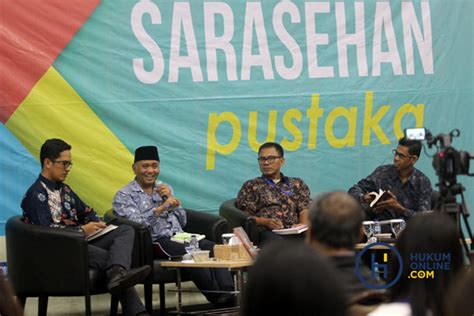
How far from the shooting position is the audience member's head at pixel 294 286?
1.92 metres

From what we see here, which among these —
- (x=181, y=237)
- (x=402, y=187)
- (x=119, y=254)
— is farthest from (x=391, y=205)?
(x=119, y=254)

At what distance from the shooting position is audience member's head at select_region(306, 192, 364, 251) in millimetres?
2980

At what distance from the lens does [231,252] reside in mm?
6133

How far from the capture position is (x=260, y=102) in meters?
7.75

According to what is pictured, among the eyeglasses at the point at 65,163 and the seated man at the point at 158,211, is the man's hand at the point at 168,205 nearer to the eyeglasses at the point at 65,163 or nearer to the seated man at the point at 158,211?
the seated man at the point at 158,211

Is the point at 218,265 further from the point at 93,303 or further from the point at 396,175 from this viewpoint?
the point at 396,175

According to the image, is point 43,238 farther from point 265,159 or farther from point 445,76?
point 445,76

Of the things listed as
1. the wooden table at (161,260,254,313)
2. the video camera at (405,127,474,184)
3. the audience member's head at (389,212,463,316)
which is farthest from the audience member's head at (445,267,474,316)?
the wooden table at (161,260,254,313)

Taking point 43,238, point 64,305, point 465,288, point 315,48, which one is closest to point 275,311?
point 465,288

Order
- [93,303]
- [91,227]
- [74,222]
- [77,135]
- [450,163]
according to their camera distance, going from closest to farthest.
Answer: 1. [450,163]
2. [91,227]
3. [74,222]
4. [77,135]
5. [93,303]

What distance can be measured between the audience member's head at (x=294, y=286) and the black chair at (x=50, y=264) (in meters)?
4.19

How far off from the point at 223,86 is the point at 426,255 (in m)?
4.99

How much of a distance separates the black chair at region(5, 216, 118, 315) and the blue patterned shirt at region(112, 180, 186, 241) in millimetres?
664

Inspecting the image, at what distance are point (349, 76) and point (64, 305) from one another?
2.78 meters
